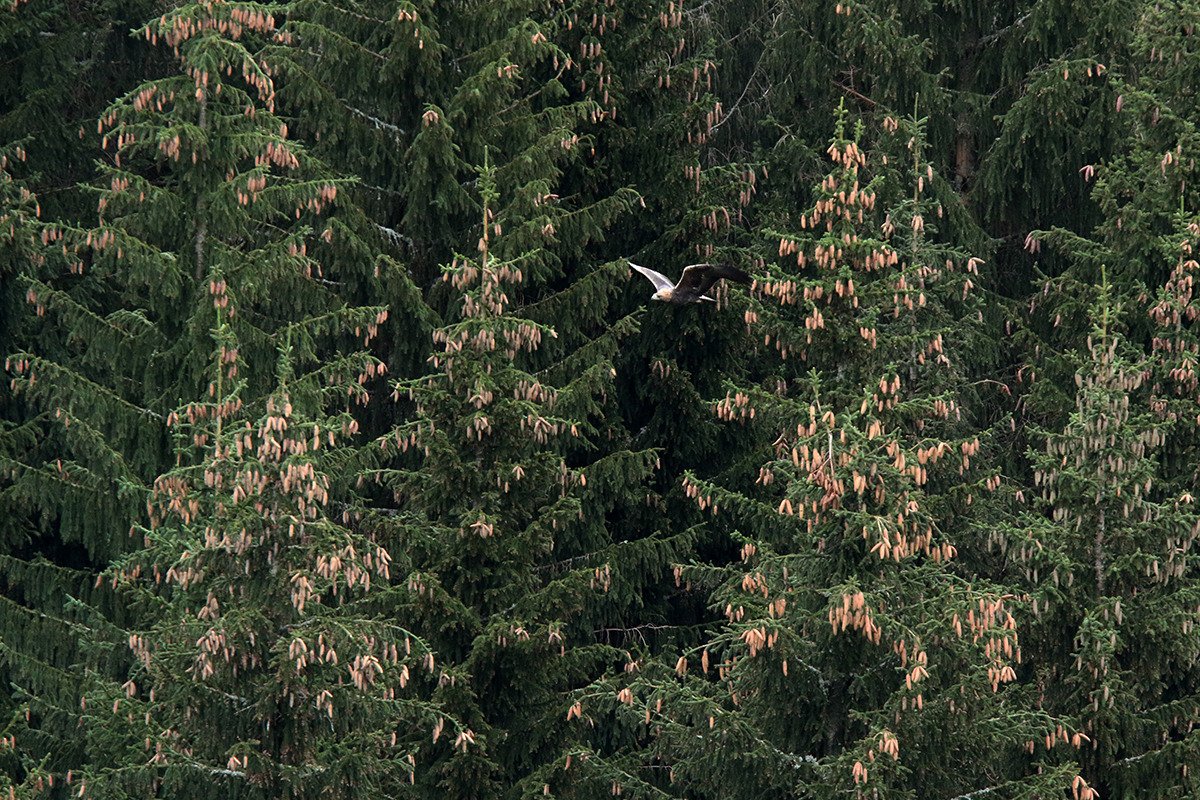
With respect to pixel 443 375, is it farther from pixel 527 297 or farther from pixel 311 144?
pixel 311 144

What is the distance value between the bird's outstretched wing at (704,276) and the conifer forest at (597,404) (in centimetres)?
99

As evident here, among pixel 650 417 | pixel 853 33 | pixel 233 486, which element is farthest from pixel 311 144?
pixel 233 486

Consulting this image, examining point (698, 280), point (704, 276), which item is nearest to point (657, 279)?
point (698, 280)

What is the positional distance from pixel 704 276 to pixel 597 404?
1.81 meters

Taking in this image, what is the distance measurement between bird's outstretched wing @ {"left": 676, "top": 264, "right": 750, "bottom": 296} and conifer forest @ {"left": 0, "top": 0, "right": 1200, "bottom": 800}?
0.99 metres

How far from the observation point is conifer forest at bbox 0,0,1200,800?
40.2ft

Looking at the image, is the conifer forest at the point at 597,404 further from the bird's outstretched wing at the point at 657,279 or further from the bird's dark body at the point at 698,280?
the bird's dark body at the point at 698,280

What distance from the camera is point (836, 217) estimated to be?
45.9 feet

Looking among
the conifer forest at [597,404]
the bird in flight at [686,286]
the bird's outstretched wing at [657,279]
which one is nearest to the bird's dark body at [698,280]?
the bird in flight at [686,286]

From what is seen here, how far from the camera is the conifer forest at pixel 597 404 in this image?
40.2ft

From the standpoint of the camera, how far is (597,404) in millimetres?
17422

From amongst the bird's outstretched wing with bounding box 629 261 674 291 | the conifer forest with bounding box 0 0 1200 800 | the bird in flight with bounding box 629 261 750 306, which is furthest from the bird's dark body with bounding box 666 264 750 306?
the conifer forest with bounding box 0 0 1200 800

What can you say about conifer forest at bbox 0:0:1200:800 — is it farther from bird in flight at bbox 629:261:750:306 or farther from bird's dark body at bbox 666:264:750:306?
bird's dark body at bbox 666:264:750:306

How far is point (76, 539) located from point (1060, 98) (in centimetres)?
1100
